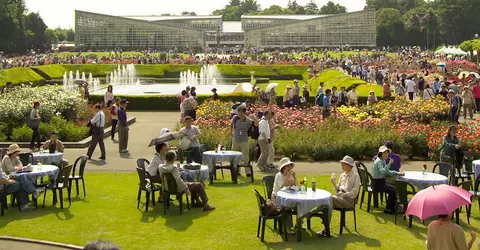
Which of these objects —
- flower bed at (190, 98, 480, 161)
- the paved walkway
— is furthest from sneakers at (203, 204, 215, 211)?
flower bed at (190, 98, 480, 161)

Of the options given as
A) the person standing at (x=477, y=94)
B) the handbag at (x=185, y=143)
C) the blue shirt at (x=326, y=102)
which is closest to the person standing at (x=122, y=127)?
the handbag at (x=185, y=143)

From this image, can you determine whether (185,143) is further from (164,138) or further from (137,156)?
(137,156)

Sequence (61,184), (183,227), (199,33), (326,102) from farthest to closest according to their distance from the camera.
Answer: (199,33), (326,102), (61,184), (183,227)

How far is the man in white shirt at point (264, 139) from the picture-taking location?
13969mm

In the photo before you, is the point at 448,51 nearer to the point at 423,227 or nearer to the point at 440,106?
the point at 440,106

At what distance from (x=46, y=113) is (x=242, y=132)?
8.00 metres

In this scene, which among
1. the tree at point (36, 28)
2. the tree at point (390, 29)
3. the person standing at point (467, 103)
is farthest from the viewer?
the tree at point (390, 29)

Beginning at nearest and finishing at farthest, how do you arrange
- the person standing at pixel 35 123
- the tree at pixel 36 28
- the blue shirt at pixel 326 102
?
the person standing at pixel 35 123 < the blue shirt at pixel 326 102 < the tree at pixel 36 28

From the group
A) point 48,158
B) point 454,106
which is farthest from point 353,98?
point 48,158

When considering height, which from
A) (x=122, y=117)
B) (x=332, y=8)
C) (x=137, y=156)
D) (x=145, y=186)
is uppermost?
(x=332, y=8)

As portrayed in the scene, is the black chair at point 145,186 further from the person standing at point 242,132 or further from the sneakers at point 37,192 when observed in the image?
the person standing at point 242,132

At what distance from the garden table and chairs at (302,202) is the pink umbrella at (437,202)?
263cm

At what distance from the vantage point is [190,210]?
36.1 feet

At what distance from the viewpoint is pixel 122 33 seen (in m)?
104
